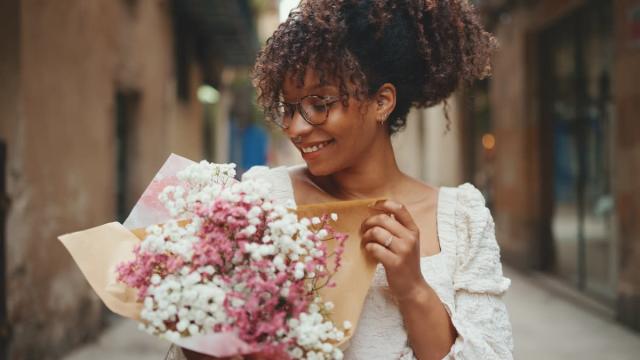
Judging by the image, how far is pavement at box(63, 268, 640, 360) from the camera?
5.98 meters

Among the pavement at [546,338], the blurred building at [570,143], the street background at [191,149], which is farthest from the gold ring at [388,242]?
the blurred building at [570,143]

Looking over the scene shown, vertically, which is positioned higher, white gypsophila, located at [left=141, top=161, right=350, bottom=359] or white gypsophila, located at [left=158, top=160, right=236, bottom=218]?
white gypsophila, located at [left=158, top=160, right=236, bottom=218]

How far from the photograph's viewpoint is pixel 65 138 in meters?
6.00

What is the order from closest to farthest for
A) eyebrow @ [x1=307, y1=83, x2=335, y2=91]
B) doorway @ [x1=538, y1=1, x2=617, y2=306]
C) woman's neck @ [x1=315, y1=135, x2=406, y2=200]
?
eyebrow @ [x1=307, y1=83, x2=335, y2=91]
woman's neck @ [x1=315, y1=135, x2=406, y2=200]
doorway @ [x1=538, y1=1, x2=617, y2=306]

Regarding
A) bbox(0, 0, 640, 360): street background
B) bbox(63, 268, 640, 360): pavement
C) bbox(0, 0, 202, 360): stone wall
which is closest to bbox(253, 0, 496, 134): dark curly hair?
bbox(0, 0, 640, 360): street background

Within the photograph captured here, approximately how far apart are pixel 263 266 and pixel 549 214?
9328 mm

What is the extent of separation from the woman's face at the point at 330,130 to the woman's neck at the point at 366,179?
4.6 inches

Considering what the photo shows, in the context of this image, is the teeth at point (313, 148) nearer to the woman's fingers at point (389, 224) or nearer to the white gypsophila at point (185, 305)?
the woman's fingers at point (389, 224)

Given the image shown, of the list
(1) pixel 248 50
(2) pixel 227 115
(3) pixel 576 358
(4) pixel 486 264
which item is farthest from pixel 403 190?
(2) pixel 227 115

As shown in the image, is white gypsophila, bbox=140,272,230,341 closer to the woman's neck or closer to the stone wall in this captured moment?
the woman's neck

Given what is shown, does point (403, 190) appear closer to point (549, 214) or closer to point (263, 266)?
point (263, 266)

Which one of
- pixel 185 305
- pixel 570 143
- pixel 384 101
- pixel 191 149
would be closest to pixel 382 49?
pixel 384 101

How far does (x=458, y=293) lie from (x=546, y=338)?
5.16 metres

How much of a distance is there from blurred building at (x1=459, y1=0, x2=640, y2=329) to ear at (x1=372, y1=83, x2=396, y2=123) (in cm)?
542
